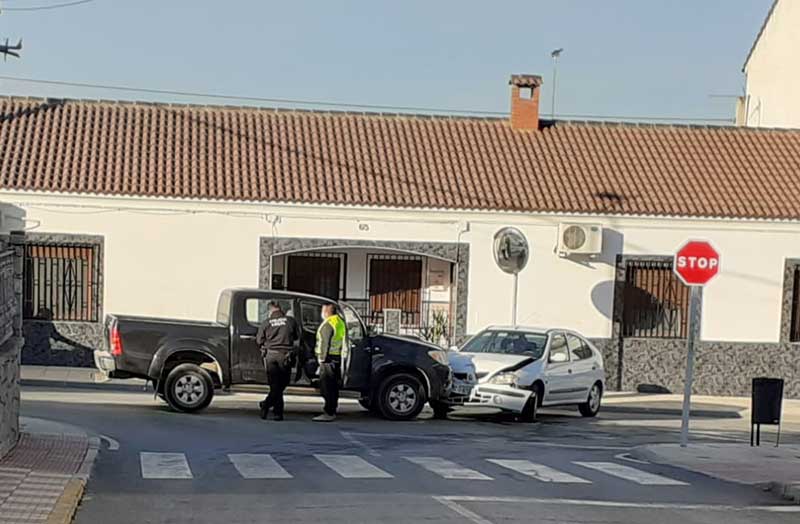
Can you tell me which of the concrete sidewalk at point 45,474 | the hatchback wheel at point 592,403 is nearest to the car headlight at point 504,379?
the hatchback wheel at point 592,403

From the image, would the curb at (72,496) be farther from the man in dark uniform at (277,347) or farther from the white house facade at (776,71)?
the white house facade at (776,71)

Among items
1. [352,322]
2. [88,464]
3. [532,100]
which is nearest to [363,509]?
[88,464]

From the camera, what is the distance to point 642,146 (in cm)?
2891

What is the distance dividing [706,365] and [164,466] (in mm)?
17336

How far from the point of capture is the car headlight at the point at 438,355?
60.4 ft

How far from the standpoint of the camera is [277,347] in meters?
16.9

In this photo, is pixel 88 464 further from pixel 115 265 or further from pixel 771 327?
pixel 771 327

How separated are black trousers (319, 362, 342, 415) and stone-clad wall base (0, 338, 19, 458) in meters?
5.48

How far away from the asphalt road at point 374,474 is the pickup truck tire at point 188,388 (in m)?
0.28

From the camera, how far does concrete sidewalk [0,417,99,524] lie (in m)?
8.73

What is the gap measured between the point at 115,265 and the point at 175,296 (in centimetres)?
143

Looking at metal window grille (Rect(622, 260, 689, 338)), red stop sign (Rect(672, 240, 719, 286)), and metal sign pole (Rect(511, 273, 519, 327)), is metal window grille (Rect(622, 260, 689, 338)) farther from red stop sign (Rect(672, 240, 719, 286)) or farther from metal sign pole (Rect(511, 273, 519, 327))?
red stop sign (Rect(672, 240, 719, 286))

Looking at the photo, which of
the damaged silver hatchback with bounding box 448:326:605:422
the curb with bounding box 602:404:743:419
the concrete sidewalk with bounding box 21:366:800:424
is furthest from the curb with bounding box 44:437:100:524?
the curb with bounding box 602:404:743:419

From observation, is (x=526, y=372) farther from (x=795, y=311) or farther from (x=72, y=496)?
(x=72, y=496)
